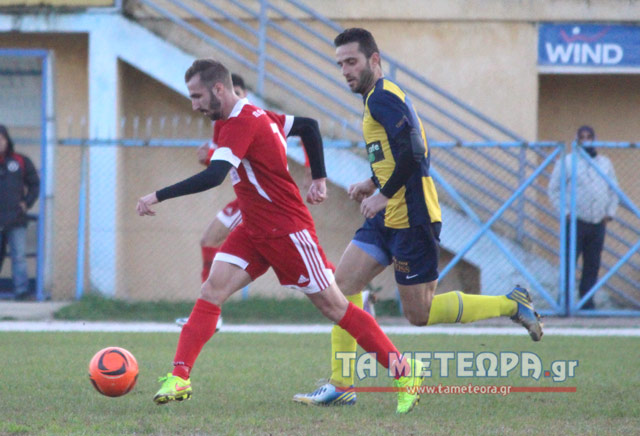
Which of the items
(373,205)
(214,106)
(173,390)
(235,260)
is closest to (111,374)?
(173,390)

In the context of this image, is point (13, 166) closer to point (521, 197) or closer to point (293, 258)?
point (521, 197)

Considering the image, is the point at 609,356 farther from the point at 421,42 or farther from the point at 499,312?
the point at 421,42

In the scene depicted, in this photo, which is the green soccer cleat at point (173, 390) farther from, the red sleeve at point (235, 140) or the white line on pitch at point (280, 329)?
the white line on pitch at point (280, 329)

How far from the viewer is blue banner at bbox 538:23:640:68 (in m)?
12.7

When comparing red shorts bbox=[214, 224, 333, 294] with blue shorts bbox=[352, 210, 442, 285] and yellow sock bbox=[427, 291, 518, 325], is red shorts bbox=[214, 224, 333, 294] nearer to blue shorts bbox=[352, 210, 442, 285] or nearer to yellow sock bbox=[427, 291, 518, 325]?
blue shorts bbox=[352, 210, 442, 285]

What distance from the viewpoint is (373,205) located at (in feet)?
17.2

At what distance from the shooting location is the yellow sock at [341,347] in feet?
18.8

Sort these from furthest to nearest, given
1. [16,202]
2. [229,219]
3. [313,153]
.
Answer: [16,202] → [229,219] → [313,153]

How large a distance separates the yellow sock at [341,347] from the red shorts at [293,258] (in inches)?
19.3

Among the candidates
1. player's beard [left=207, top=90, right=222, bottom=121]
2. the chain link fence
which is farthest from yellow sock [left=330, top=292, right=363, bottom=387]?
the chain link fence

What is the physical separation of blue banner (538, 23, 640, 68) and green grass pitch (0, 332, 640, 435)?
563 cm

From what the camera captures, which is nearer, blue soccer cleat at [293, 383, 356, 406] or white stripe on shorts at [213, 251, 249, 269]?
white stripe on shorts at [213, 251, 249, 269]

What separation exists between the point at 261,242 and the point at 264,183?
0.36 m

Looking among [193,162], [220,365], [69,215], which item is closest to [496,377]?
[220,365]
